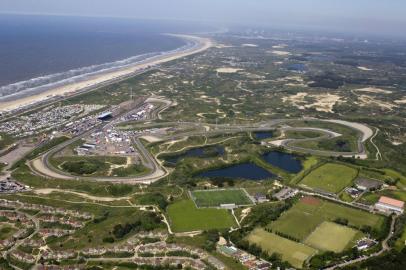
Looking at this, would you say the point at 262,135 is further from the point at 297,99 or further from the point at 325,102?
the point at 325,102

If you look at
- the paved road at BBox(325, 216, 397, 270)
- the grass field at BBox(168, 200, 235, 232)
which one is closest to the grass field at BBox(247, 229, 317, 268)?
the paved road at BBox(325, 216, 397, 270)

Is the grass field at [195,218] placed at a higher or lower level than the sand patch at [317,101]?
lower

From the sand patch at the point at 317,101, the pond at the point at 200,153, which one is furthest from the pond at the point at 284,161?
the sand patch at the point at 317,101

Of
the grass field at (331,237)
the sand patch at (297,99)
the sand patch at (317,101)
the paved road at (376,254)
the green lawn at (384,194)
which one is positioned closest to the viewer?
the paved road at (376,254)

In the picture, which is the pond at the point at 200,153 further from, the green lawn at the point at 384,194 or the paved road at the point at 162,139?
the green lawn at the point at 384,194

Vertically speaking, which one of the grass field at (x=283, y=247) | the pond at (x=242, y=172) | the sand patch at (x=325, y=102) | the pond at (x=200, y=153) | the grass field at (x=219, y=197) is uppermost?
the sand patch at (x=325, y=102)

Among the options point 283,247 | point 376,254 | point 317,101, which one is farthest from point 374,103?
point 283,247

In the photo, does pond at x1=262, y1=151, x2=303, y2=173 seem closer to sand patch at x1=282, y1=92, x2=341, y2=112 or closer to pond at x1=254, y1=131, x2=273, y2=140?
pond at x1=254, y1=131, x2=273, y2=140
